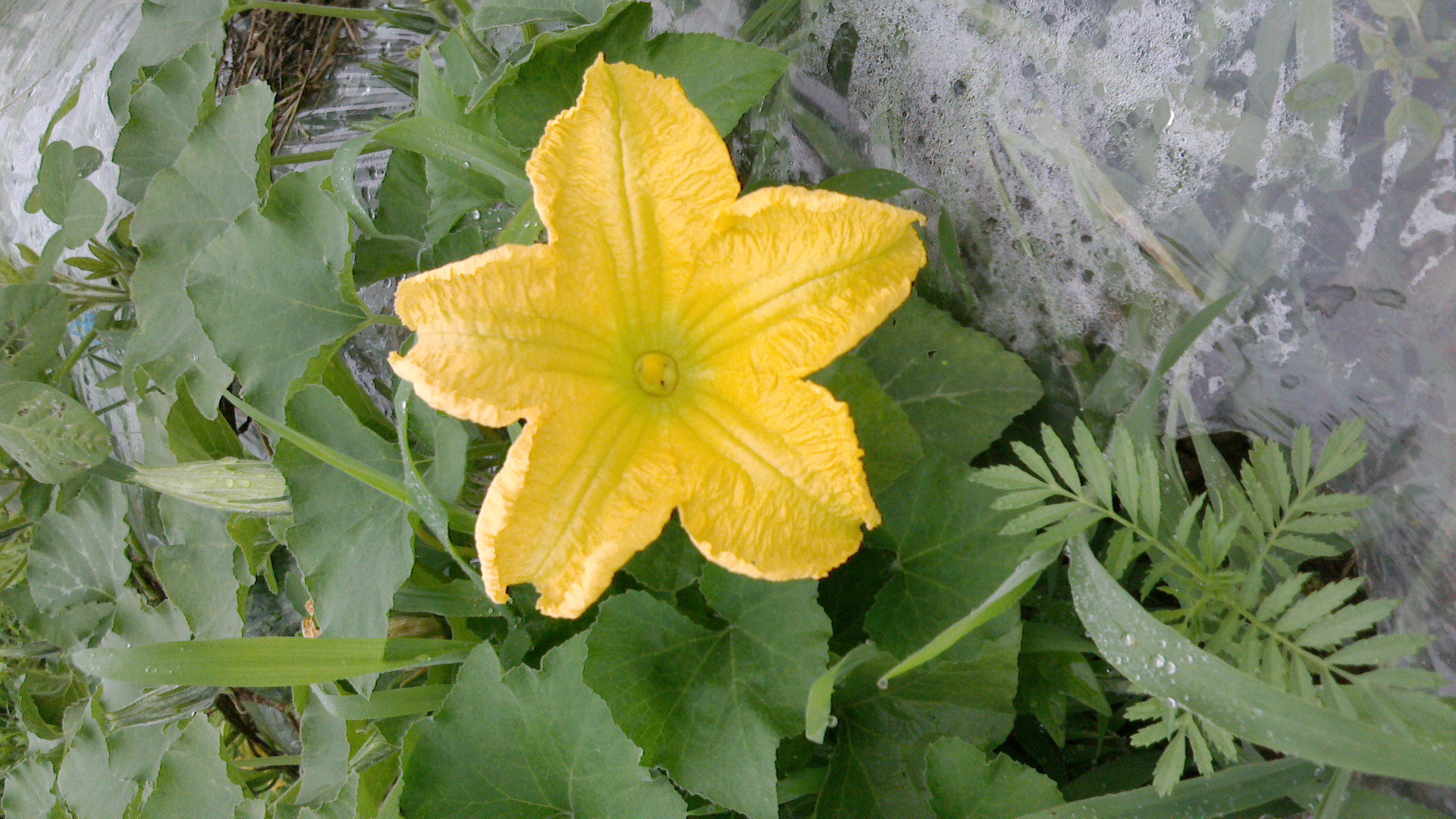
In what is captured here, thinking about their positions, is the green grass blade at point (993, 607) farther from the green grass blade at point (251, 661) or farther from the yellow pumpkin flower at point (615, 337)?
the green grass blade at point (251, 661)

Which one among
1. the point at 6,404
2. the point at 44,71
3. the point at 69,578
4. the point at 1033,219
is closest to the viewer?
the point at 1033,219

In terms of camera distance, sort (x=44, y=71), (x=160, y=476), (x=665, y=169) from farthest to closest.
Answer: (x=44, y=71)
(x=160, y=476)
(x=665, y=169)

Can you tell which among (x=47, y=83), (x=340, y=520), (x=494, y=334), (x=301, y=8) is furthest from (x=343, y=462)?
(x=47, y=83)

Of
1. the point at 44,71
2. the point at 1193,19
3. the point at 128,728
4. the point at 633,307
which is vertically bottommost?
the point at 128,728

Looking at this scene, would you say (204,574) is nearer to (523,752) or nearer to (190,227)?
(190,227)

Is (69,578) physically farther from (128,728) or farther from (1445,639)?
(1445,639)

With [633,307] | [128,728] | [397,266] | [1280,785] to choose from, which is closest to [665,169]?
[633,307]
